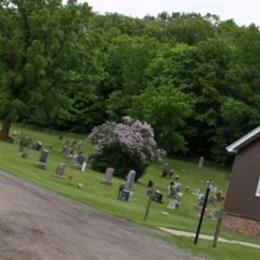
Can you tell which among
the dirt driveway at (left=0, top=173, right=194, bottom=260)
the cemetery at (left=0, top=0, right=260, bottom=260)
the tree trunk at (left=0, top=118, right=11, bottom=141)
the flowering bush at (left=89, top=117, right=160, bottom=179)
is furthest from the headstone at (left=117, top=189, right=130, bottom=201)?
the tree trunk at (left=0, top=118, right=11, bottom=141)

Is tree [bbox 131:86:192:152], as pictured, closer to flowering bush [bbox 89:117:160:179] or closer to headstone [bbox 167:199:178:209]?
flowering bush [bbox 89:117:160:179]

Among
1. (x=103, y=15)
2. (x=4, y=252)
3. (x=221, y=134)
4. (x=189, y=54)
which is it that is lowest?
(x=4, y=252)

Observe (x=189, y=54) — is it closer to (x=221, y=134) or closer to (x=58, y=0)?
(x=221, y=134)

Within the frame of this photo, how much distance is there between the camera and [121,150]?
44375mm

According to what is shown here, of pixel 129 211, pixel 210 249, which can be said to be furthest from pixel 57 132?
pixel 210 249

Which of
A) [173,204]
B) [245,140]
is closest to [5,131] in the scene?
[173,204]

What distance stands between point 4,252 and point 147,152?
35437 millimetres

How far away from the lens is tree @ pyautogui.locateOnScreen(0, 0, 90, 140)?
2015 inches

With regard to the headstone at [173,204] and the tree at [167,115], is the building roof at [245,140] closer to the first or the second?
the headstone at [173,204]

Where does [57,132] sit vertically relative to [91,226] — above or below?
above

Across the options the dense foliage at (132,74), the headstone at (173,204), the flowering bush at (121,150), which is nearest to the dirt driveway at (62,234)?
the headstone at (173,204)

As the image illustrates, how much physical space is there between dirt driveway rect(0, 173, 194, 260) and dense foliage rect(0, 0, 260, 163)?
105 feet

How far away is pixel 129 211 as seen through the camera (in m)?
24.6

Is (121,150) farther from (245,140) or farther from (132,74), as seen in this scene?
(132,74)
